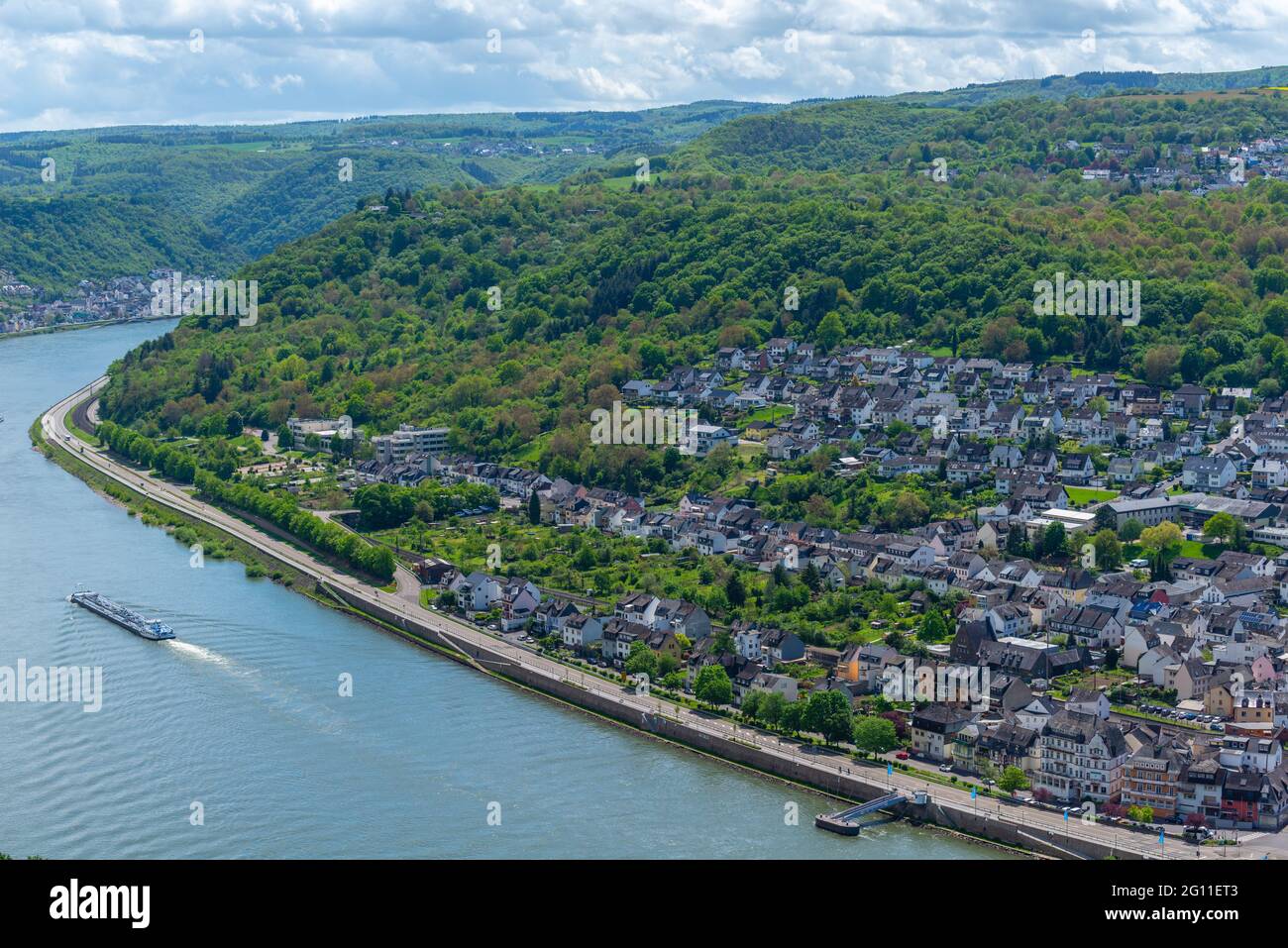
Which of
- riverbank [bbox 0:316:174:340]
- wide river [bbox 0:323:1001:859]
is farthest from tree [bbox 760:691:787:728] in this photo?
riverbank [bbox 0:316:174:340]

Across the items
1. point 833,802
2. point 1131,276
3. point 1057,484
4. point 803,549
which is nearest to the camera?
point 833,802

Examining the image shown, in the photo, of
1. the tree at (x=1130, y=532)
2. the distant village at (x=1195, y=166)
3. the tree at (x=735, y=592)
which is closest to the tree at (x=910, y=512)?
the tree at (x=1130, y=532)

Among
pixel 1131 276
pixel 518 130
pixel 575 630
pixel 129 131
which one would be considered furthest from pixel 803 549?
pixel 129 131

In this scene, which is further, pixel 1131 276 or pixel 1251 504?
pixel 1131 276

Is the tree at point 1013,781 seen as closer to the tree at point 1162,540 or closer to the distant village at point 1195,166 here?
the tree at point 1162,540

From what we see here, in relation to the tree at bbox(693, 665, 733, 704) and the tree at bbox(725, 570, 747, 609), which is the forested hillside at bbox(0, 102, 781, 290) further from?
the tree at bbox(693, 665, 733, 704)

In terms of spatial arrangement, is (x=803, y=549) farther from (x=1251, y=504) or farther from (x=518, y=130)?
(x=518, y=130)
